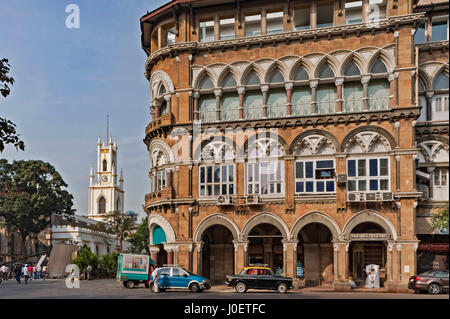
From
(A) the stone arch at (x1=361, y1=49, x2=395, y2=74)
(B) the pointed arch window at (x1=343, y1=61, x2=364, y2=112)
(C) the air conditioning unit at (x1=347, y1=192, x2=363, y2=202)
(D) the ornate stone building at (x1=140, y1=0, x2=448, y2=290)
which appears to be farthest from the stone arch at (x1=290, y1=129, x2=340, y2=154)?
(A) the stone arch at (x1=361, y1=49, x2=395, y2=74)

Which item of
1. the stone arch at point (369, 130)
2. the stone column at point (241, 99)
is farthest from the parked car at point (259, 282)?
the stone column at point (241, 99)

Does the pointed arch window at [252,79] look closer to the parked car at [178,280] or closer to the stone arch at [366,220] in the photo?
the stone arch at [366,220]

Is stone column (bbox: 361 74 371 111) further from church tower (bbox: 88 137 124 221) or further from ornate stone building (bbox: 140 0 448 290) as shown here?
church tower (bbox: 88 137 124 221)

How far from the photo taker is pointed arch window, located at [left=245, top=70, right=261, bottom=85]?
121ft

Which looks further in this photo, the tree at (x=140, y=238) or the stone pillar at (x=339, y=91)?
the tree at (x=140, y=238)

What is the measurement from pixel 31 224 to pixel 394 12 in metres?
58.5

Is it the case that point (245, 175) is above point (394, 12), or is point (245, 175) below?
below

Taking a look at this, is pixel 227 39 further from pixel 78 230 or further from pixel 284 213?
pixel 78 230

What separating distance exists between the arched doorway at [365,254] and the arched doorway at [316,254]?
149cm

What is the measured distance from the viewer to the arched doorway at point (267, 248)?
124 ft

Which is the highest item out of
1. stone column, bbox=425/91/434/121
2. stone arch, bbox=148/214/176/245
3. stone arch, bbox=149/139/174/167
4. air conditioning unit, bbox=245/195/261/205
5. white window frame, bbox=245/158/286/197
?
stone column, bbox=425/91/434/121

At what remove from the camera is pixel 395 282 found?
105 ft

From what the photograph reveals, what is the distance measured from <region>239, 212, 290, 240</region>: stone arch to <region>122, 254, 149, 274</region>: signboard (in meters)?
6.71
